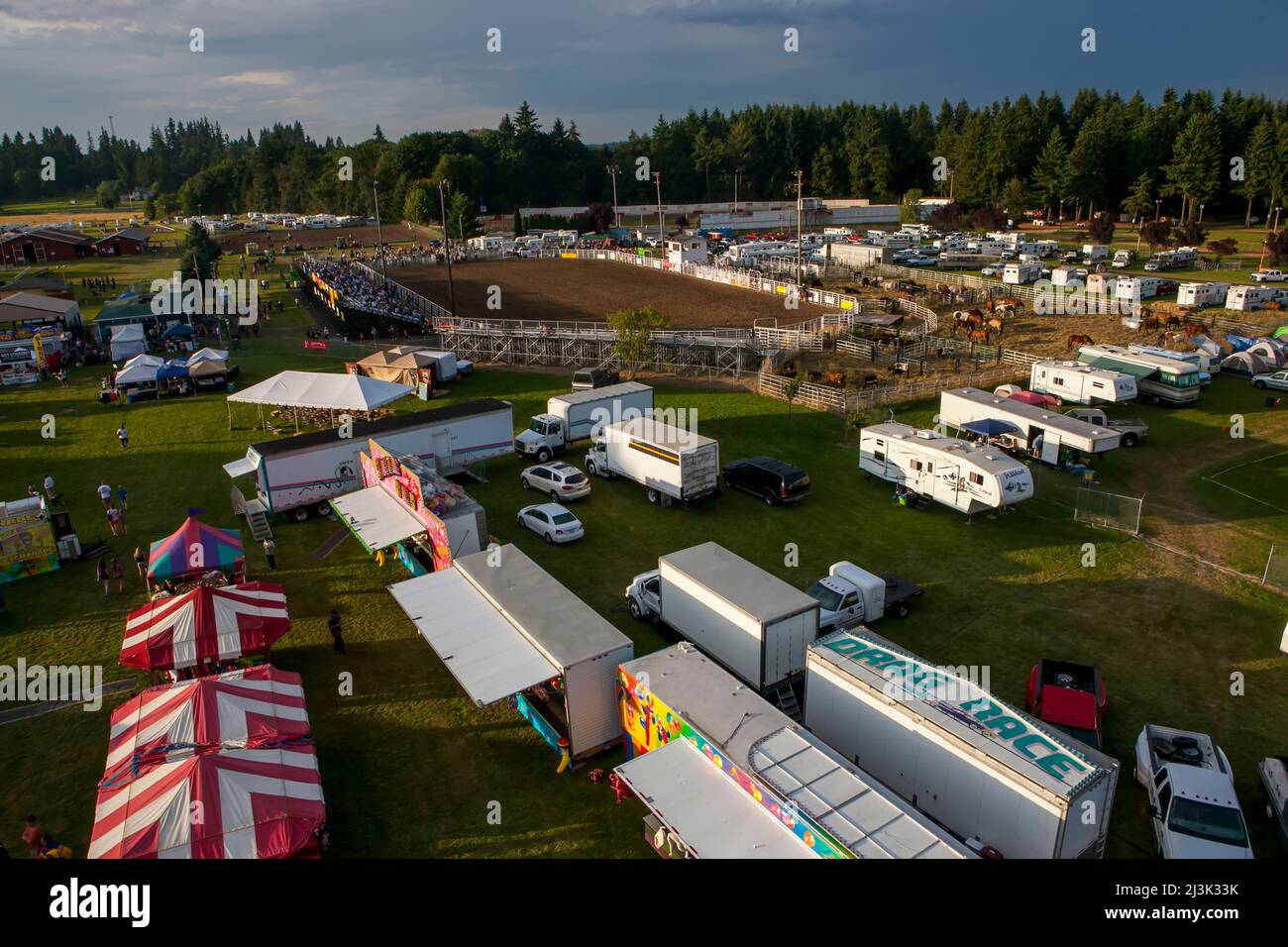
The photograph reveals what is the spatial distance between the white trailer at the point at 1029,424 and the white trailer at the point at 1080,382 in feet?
13.7

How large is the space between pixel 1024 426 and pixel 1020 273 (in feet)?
123

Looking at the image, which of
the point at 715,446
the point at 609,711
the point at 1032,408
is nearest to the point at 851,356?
the point at 1032,408

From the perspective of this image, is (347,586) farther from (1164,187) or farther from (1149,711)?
(1164,187)

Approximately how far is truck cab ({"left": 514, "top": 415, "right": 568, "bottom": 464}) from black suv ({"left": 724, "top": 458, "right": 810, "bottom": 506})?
7.11 metres

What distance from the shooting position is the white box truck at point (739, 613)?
1524 centimetres

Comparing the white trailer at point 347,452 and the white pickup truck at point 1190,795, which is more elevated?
the white trailer at point 347,452

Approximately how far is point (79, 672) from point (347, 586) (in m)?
6.08

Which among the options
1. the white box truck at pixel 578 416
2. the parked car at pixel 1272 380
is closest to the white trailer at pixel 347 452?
the white box truck at pixel 578 416

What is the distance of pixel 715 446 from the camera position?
82.0 ft

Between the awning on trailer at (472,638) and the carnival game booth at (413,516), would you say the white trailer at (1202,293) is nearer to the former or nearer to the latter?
the carnival game booth at (413,516)

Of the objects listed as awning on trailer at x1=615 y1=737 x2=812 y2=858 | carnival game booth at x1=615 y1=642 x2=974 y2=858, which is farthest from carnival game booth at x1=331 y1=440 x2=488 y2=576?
awning on trailer at x1=615 y1=737 x2=812 y2=858

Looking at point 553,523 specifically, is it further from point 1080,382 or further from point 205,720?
point 1080,382
